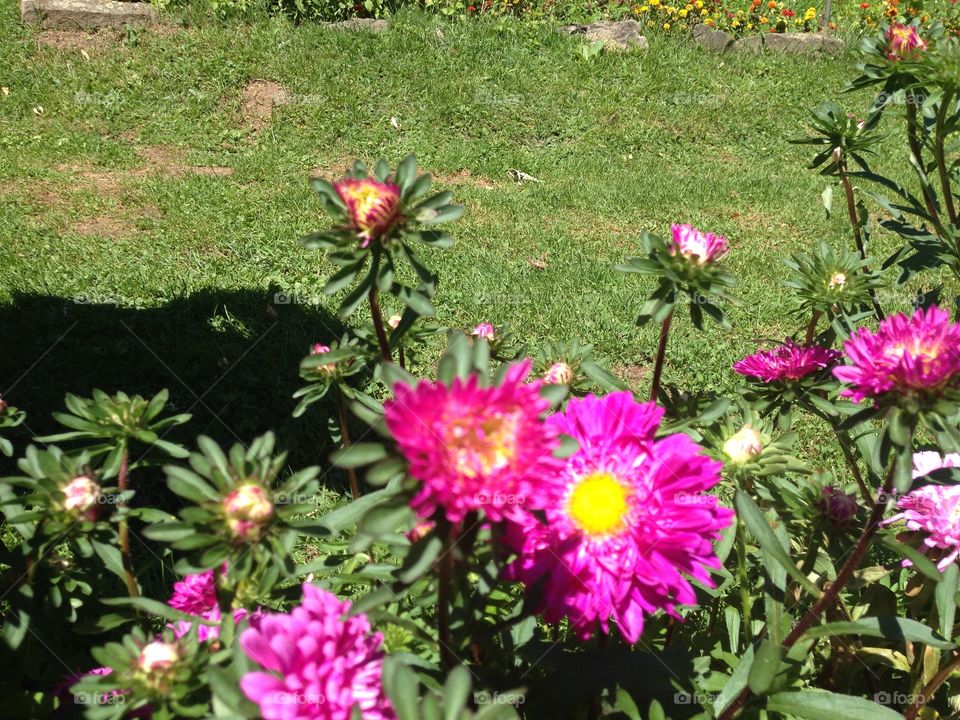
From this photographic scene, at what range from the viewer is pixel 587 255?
509 cm

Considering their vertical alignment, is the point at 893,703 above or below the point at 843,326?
below

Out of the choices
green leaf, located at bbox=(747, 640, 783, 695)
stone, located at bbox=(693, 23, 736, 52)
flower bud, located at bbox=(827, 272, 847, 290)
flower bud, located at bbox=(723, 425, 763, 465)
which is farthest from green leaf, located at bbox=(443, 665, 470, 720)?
stone, located at bbox=(693, 23, 736, 52)

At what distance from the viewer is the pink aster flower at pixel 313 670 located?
0.94 m

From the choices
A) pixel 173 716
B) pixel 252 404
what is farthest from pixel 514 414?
pixel 252 404

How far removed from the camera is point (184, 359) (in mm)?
3732

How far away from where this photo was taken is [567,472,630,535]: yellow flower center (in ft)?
4.10

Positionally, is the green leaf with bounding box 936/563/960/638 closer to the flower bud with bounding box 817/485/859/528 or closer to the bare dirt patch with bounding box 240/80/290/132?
the flower bud with bounding box 817/485/859/528

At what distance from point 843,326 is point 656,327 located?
2.31 metres

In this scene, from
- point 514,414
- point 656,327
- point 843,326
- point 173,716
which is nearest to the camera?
point 514,414

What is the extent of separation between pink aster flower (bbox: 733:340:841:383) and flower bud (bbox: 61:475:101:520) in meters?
1.45

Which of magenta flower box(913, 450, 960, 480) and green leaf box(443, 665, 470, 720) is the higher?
green leaf box(443, 665, 470, 720)

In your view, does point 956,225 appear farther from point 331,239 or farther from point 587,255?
point 587,255

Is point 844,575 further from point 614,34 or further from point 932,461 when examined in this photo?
point 614,34

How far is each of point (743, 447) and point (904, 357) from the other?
0.50 metres
